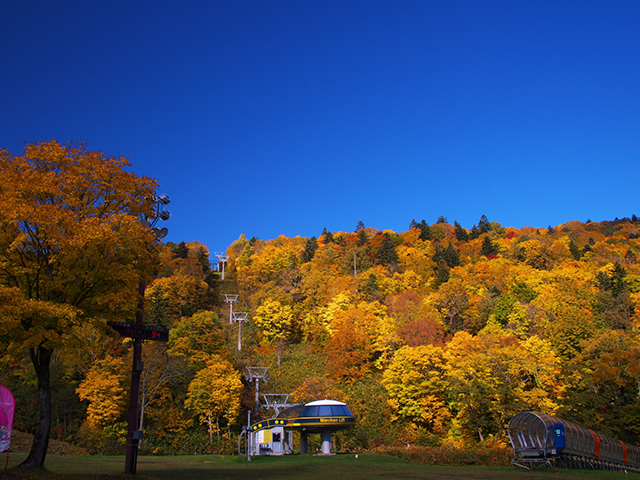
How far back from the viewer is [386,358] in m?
54.3

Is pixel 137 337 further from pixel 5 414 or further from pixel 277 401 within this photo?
pixel 277 401

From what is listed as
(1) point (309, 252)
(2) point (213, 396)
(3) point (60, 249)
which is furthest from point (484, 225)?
(3) point (60, 249)

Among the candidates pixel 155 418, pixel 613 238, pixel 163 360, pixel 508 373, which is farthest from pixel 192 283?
pixel 613 238

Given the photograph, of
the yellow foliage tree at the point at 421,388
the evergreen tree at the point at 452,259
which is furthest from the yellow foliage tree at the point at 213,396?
the evergreen tree at the point at 452,259

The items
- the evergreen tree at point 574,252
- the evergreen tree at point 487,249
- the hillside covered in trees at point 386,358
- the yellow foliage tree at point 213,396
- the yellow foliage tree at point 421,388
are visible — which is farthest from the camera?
the evergreen tree at point 487,249

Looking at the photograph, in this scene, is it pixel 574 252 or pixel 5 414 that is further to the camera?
pixel 574 252

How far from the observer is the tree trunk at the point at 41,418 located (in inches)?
631

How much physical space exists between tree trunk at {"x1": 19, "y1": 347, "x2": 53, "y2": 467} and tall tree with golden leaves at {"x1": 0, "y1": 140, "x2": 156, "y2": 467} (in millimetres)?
32

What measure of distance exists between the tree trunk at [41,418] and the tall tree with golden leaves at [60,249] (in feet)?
0.11

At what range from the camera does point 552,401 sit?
39.6m

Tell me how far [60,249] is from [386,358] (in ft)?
142

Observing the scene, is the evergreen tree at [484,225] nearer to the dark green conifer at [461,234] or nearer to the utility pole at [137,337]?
the dark green conifer at [461,234]

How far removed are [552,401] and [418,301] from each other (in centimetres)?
2726

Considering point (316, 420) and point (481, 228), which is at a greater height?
point (481, 228)
